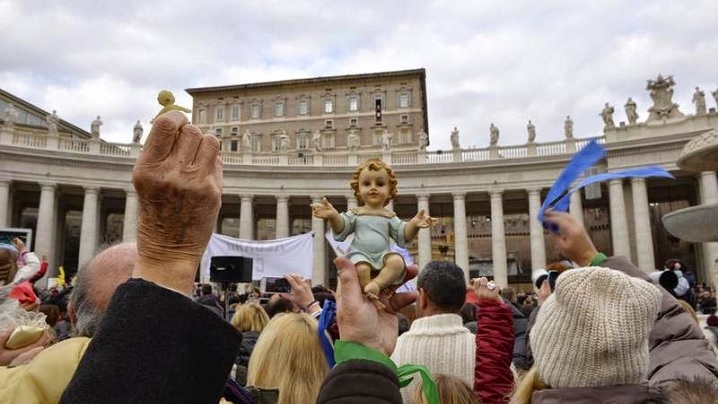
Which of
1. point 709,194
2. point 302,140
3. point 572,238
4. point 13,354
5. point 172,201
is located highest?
point 302,140

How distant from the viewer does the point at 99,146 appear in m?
43.1

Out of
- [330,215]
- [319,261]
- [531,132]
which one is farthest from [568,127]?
[330,215]

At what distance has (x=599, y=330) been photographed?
234 cm

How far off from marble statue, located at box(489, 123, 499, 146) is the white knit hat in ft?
149

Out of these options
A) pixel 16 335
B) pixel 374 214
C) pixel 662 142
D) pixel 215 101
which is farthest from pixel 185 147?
pixel 215 101

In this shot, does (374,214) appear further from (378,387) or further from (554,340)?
(378,387)

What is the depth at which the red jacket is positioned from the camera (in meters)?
3.77

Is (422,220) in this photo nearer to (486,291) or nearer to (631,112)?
(486,291)

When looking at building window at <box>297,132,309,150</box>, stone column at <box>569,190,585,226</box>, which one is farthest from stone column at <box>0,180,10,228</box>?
stone column at <box>569,190,585,226</box>

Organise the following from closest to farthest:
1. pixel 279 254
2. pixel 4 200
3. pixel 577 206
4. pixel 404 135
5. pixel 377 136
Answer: pixel 279 254 < pixel 4 200 < pixel 577 206 < pixel 404 135 < pixel 377 136

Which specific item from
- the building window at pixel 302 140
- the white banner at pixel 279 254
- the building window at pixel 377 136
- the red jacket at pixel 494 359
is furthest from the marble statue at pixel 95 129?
the red jacket at pixel 494 359

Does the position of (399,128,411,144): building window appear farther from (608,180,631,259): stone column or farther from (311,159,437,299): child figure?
(311,159,437,299): child figure

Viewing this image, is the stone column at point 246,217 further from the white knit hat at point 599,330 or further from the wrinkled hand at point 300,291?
the white knit hat at point 599,330

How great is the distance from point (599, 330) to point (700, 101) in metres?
47.0
